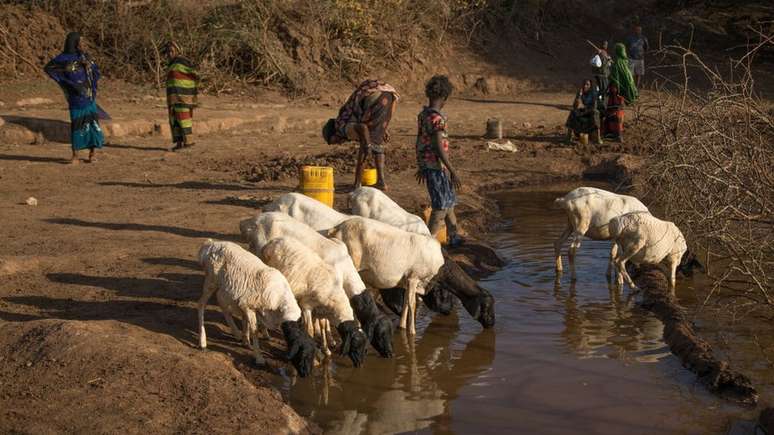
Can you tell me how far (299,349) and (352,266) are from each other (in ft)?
3.39

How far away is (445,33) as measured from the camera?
80.2 ft

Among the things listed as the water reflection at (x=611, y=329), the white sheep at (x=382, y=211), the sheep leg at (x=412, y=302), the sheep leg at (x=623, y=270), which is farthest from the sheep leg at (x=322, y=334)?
the sheep leg at (x=623, y=270)

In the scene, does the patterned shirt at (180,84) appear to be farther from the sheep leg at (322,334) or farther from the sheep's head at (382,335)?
the sheep's head at (382,335)

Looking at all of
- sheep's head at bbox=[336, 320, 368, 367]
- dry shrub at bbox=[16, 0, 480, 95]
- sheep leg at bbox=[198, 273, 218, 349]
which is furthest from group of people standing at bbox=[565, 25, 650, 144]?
sheep leg at bbox=[198, 273, 218, 349]

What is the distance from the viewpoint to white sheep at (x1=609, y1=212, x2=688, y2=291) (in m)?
9.09

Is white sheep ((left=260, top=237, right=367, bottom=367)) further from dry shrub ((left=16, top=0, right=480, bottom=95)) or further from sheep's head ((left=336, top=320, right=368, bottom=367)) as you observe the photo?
dry shrub ((left=16, top=0, right=480, bottom=95))

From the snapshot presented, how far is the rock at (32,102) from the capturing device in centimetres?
1703

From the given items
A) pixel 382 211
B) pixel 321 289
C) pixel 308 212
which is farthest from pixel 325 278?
pixel 382 211

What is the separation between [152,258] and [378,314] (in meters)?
2.68

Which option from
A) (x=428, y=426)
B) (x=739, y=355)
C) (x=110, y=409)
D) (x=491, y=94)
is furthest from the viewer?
(x=491, y=94)

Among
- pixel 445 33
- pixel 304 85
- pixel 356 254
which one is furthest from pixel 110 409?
pixel 445 33

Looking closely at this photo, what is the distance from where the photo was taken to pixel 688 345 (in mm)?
7605

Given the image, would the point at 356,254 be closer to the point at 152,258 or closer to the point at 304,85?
the point at 152,258

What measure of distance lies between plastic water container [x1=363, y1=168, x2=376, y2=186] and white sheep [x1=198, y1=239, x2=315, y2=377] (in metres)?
5.24
